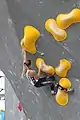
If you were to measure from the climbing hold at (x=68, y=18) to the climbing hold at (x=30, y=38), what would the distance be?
65mm

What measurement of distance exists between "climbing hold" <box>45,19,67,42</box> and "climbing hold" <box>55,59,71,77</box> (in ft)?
0.18

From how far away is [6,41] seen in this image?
2.45 ft

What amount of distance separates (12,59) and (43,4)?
199mm

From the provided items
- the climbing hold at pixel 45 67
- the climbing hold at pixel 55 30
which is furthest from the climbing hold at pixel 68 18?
the climbing hold at pixel 45 67

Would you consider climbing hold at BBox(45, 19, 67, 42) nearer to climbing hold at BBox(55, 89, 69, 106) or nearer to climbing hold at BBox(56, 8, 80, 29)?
climbing hold at BBox(56, 8, 80, 29)

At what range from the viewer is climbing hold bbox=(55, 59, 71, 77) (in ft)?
2.16

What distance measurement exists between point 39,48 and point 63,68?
0.08 meters

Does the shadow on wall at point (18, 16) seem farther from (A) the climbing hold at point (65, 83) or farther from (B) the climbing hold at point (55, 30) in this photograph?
(A) the climbing hold at point (65, 83)

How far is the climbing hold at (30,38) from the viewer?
0.66 m

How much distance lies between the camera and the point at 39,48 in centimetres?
69

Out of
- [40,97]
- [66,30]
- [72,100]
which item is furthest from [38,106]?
[66,30]

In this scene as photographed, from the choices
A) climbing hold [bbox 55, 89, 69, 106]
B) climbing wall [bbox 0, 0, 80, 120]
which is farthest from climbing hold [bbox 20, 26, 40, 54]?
climbing hold [bbox 55, 89, 69, 106]

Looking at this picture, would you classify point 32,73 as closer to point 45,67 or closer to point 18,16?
point 45,67

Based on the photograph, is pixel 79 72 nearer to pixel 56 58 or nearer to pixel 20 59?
pixel 56 58
